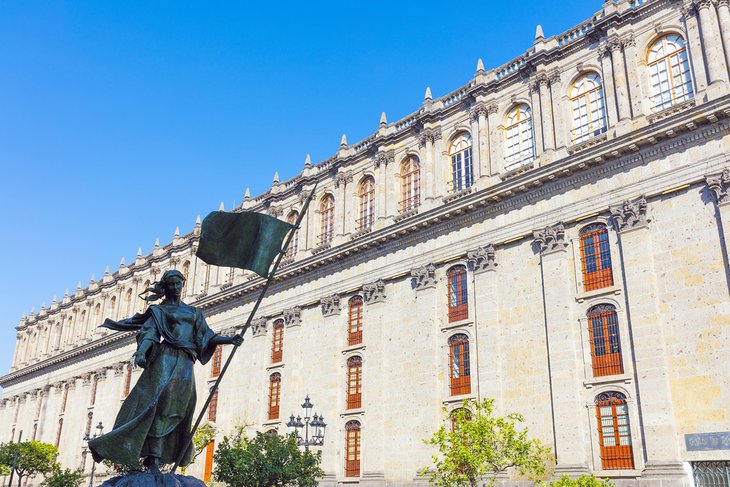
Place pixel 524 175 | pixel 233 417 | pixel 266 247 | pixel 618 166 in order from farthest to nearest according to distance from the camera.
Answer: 1. pixel 233 417
2. pixel 524 175
3. pixel 618 166
4. pixel 266 247

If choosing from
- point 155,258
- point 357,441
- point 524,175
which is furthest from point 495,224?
point 155,258

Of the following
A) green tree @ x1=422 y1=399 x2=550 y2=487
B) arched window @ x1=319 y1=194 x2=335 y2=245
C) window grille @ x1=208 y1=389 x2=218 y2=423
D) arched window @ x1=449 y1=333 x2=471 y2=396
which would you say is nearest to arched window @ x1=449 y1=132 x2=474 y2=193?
arched window @ x1=449 y1=333 x2=471 y2=396

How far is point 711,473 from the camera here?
2100cm

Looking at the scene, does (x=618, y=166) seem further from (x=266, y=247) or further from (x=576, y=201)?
(x=266, y=247)

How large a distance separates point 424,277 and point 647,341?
10558 millimetres

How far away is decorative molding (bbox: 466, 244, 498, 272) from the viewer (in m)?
28.7

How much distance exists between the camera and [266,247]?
9.44 meters

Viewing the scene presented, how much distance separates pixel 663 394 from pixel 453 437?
6.80 meters

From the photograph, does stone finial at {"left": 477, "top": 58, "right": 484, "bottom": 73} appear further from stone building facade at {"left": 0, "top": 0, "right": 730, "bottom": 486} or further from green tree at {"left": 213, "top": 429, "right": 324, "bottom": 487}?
green tree at {"left": 213, "top": 429, "right": 324, "bottom": 487}

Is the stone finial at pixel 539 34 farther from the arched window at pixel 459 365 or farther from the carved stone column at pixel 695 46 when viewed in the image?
the arched window at pixel 459 365

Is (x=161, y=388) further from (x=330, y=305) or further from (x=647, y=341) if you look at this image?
(x=330, y=305)

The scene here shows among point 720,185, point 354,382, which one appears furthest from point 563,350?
point 354,382

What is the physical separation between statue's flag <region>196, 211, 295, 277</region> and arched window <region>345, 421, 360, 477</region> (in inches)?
941

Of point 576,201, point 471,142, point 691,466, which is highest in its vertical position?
point 471,142
